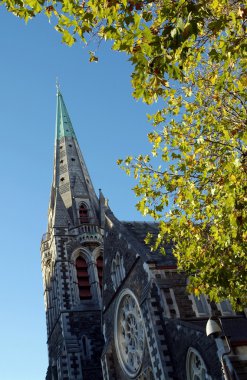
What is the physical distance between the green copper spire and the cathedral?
22.0ft

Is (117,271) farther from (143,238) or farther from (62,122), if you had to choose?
(62,122)

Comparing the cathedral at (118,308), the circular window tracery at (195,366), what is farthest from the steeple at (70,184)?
the circular window tracery at (195,366)

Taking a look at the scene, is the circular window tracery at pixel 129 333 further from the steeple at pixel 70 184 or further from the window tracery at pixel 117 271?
the steeple at pixel 70 184

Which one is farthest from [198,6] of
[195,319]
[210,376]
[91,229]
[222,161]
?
[91,229]

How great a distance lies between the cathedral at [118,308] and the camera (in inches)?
609

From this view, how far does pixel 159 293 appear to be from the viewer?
1795 cm

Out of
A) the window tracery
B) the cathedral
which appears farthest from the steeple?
the window tracery

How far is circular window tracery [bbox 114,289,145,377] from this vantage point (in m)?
19.5

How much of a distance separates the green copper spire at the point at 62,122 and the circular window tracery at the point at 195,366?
35.6 m

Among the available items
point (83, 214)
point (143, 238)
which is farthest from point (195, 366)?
point (83, 214)

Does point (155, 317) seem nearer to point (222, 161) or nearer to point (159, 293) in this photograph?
point (159, 293)

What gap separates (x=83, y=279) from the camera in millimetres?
33844

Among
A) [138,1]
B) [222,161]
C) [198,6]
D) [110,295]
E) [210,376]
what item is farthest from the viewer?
[110,295]

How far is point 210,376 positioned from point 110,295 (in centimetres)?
984
